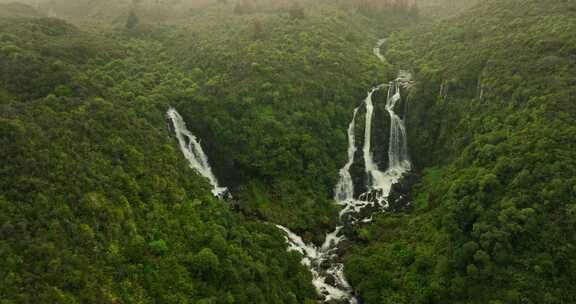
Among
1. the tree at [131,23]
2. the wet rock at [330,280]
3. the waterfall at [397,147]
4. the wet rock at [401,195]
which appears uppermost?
the tree at [131,23]

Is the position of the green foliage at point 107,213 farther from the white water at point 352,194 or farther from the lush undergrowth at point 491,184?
the lush undergrowth at point 491,184

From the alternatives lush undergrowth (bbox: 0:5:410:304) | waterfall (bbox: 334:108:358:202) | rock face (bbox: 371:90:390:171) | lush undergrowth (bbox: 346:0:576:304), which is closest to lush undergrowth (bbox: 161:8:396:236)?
lush undergrowth (bbox: 0:5:410:304)

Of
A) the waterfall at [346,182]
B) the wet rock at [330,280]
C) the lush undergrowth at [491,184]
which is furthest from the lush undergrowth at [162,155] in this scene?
A: the lush undergrowth at [491,184]

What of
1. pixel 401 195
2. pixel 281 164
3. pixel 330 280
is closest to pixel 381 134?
pixel 401 195

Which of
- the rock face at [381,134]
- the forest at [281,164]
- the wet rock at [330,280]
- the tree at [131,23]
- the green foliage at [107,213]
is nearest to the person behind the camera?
the green foliage at [107,213]

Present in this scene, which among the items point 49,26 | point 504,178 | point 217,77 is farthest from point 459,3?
point 49,26

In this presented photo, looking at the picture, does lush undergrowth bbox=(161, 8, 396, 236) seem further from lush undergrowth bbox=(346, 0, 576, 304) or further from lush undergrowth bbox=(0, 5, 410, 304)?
lush undergrowth bbox=(346, 0, 576, 304)
